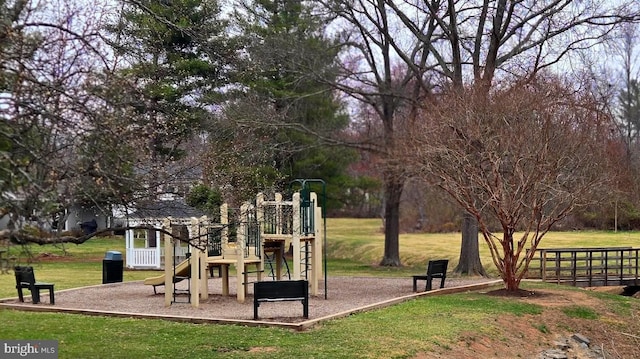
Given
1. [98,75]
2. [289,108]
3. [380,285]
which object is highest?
[289,108]

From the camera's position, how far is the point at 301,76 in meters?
27.4

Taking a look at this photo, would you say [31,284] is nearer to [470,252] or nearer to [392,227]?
[470,252]

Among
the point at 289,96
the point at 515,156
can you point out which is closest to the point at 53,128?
the point at 515,156

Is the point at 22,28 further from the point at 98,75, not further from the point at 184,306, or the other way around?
the point at 184,306

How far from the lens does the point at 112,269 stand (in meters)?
20.1

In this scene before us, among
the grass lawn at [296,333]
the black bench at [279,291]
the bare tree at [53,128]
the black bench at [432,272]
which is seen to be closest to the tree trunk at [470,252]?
the grass lawn at [296,333]

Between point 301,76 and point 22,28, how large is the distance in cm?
2045

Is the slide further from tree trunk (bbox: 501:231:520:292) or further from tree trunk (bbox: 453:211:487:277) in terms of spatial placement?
tree trunk (bbox: 453:211:487:277)

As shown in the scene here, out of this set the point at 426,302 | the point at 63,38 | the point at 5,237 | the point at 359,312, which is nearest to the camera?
the point at 5,237

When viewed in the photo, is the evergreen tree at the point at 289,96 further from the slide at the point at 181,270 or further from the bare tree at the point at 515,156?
the bare tree at the point at 515,156

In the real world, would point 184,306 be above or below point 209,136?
below

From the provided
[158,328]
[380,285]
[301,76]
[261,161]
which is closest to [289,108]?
[301,76]

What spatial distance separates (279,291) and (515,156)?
7650mm

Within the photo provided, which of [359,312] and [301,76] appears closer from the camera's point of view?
[359,312]
